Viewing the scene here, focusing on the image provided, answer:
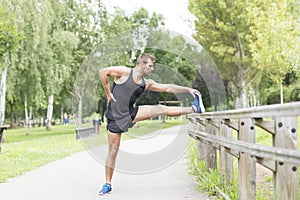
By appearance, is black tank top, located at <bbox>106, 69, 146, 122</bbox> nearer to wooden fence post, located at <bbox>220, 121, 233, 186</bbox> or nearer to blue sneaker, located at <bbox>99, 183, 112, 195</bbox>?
blue sneaker, located at <bbox>99, 183, 112, 195</bbox>

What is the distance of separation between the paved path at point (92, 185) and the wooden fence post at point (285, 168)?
8.96ft

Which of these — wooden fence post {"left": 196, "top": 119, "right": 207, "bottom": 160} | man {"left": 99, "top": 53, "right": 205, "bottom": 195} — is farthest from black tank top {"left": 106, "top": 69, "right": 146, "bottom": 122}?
wooden fence post {"left": 196, "top": 119, "right": 207, "bottom": 160}

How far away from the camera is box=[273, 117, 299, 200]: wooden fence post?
3456 millimetres

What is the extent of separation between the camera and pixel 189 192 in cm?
683

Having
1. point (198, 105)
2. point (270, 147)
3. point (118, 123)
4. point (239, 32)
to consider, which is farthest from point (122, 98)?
point (239, 32)

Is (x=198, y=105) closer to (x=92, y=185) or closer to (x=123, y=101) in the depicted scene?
(x=123, y=101)

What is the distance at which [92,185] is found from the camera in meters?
7.62

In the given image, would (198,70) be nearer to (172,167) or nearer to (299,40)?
(172,167)

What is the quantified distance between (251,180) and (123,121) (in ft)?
8.53

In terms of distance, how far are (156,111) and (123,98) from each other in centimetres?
74

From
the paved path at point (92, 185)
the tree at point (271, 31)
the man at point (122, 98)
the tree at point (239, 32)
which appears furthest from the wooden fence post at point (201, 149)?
the tree at point (239, 32)

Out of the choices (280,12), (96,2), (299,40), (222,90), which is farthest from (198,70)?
(96,2)

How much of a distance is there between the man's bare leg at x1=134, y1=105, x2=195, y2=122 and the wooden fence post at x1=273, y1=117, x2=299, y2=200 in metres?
3.47

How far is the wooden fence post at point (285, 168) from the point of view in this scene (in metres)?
3.46
